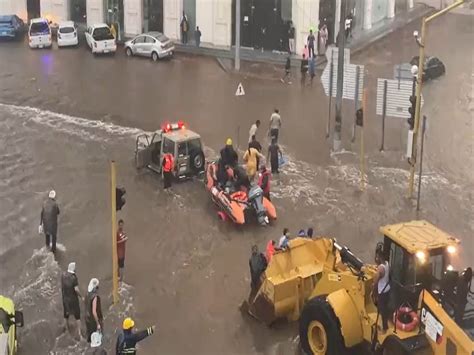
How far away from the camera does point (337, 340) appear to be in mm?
13164

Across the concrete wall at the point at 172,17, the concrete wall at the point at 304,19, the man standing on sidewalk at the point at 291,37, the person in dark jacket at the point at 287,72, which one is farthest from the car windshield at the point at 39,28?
the person in dark jacket at the point at 287,72

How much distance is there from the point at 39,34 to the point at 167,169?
782 inches

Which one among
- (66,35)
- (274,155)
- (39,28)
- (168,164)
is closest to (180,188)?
(168,164)

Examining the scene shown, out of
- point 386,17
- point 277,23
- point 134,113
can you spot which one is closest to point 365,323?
point 134,113

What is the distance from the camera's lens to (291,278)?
14.8m

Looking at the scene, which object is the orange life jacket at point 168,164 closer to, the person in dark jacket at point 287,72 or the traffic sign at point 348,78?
the traffic sign at point 348,78

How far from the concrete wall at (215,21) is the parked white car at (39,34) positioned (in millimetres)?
7125

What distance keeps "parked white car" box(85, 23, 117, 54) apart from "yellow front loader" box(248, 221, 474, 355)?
2470 centimetres

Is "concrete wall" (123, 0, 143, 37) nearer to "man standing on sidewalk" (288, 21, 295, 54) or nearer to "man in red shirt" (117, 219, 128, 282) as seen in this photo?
"man standing on sidewalk" (288, 21, 295, 54)

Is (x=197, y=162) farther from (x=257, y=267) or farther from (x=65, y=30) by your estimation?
(x=65, y=30)

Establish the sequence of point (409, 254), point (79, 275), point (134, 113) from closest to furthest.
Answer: point (409, 254) < point (79, 275) < point (134, 113)

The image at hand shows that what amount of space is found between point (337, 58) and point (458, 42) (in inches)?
664

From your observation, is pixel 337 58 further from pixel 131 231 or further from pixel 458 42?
pixel 458 42

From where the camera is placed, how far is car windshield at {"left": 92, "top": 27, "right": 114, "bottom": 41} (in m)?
38.2
